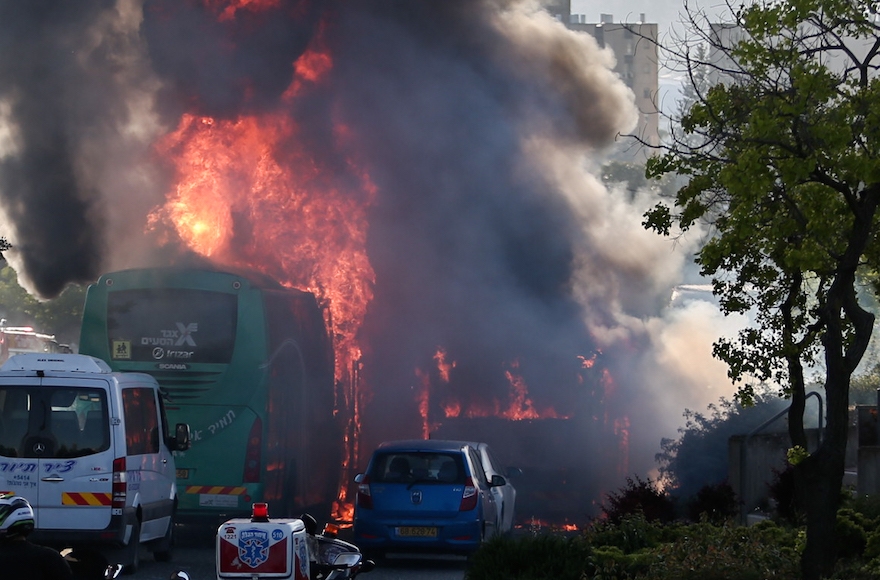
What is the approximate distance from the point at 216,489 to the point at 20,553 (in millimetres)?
10493

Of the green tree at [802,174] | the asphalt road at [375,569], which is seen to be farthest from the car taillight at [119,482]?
the green tree at [802,174]

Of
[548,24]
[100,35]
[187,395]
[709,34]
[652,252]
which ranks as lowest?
[187,395]

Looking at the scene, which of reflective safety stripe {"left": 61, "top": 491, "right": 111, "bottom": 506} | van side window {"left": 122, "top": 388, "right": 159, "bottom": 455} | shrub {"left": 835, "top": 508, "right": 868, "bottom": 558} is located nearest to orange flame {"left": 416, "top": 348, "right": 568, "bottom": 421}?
van side window {"left": 122, "top": 388, "right": 159, "bottom": 455}

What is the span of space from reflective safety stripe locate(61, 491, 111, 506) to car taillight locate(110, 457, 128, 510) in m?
0.08

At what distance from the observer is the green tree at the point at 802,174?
9.56 m

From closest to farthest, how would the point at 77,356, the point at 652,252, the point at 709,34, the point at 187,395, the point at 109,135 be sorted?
the point at 709,34 → the point at 77,356 → the point at 187,395 → the point at 109,135 → the point at 652,252

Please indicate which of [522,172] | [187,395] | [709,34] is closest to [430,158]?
[522,172]

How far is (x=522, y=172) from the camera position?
29.8 m

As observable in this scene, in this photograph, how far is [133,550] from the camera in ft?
45.7

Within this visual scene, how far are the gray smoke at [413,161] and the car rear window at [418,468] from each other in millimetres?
7294

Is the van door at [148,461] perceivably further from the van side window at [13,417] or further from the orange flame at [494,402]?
the orange flame at [494,402]

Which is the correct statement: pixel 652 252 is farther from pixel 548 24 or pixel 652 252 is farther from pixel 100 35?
pixel 100 35

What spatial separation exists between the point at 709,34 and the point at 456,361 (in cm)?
1625

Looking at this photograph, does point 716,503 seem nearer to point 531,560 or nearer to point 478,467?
point 478,467
